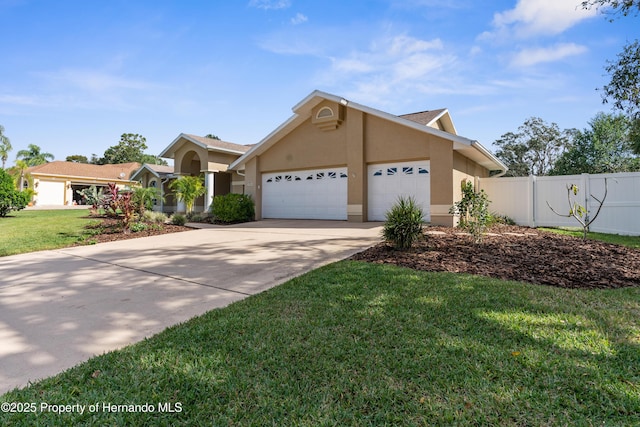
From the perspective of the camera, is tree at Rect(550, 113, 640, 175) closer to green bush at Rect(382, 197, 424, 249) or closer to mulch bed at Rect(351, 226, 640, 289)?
mulch bed at Rect(351, 226, 640, 289)

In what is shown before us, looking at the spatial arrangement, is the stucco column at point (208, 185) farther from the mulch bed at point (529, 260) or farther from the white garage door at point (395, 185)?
the mulch bed at point (529, 260)

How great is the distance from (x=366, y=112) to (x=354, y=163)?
2.13 meters

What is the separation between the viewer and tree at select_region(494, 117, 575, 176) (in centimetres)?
3169

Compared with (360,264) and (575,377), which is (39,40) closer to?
(360,264)

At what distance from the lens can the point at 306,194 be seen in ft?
49.4

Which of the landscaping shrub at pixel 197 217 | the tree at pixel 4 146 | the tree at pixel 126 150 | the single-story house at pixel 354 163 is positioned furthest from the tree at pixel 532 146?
the tree at pixel 126 150

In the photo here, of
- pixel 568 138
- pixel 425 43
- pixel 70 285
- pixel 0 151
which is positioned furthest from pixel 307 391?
pixel 0 151

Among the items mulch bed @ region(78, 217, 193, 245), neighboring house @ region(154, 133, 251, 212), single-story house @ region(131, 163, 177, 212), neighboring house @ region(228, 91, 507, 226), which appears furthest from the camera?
single-story house @ region(131, 163, 177, 212)

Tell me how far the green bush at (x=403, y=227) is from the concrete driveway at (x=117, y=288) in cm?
93

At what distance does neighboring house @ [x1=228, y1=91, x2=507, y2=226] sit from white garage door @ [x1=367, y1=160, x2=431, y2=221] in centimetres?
4

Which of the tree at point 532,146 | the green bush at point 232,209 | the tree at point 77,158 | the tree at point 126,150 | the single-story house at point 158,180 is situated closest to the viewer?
the green bush at point 232,209

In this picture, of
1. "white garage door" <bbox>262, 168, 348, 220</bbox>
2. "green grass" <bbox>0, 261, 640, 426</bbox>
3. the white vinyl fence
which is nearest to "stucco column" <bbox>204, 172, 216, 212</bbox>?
"white garage door" <bbox>262, 168, 348, 220</bbox>

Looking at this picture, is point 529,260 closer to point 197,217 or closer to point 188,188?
point 197,217

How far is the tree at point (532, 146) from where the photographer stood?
31.7m
